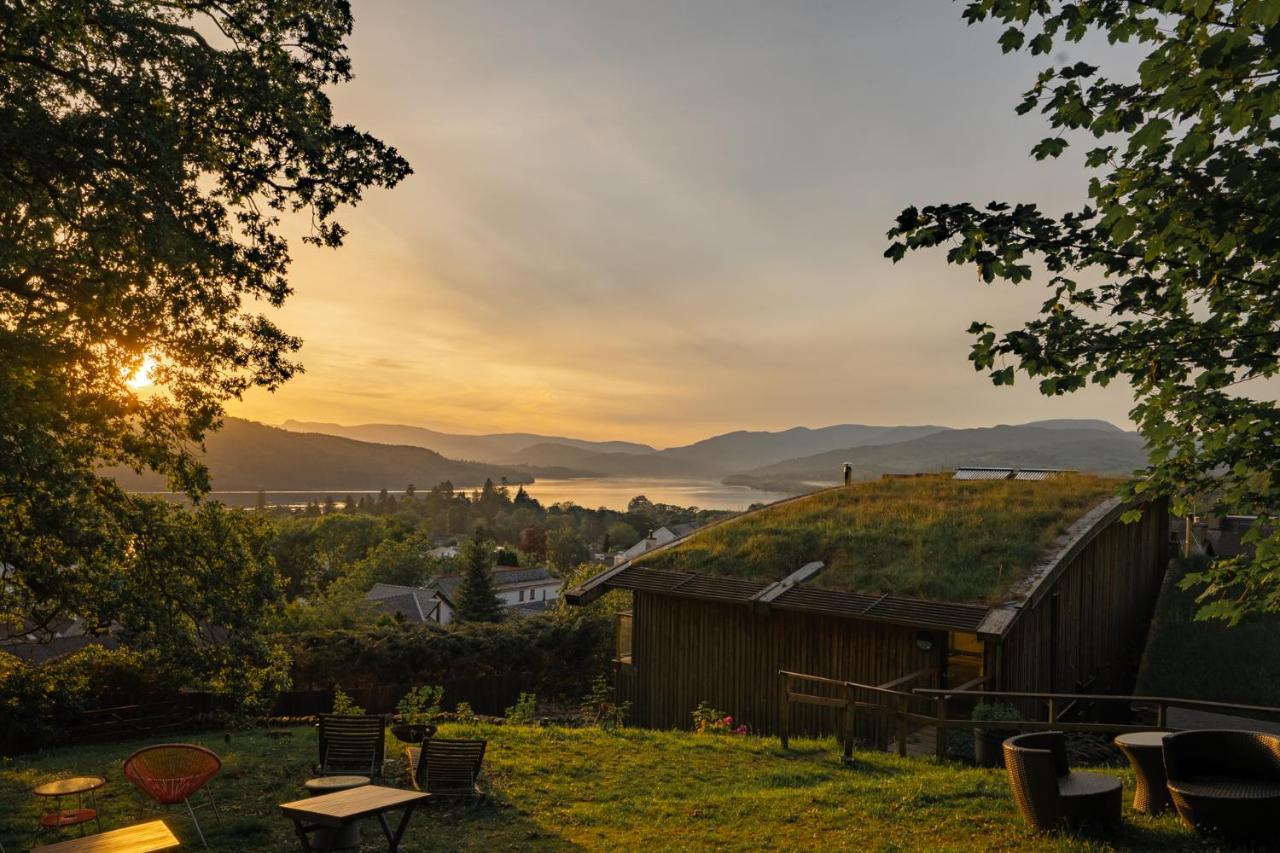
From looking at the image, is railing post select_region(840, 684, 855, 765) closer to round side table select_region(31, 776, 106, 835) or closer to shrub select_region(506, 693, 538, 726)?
shrub select_region(506, 693, 538, 726)

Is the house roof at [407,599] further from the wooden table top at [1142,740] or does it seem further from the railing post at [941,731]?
the wooden table top at [1142,740]

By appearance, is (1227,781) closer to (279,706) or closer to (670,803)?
(670,803)

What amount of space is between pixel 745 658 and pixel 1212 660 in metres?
12.9

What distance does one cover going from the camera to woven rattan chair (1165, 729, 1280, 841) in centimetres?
605

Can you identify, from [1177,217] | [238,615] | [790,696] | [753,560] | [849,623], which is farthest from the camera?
[753,560]

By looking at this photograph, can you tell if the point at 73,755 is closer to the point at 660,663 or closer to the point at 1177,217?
the point at 660,663

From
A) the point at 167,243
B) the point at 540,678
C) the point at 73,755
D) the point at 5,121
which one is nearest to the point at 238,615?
the point at 167,243

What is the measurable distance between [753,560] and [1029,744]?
9496 mm

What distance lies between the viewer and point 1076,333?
6.10m

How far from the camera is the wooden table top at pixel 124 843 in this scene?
18.3 ft

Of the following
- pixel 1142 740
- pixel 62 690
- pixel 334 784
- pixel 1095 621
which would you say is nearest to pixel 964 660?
pixel 1095 621

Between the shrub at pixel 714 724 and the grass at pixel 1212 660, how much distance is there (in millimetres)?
10706

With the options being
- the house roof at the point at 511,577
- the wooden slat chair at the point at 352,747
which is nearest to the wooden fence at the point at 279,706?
the wooden slat chair at the point at 352,747

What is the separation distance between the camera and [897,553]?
1557 cm
